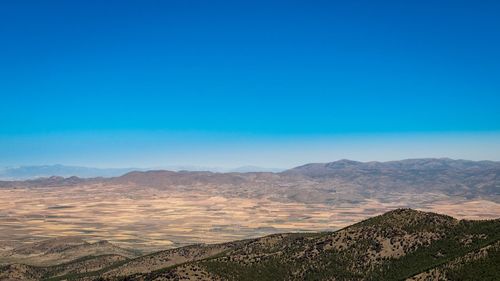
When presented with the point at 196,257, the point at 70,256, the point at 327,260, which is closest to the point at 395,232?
the point at 327,260

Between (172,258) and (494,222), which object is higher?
(494,222)

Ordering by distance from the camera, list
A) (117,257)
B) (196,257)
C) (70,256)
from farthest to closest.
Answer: (70,256)
(117,257)
(196,257)

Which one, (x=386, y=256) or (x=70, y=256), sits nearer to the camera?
(x=386, y=256)

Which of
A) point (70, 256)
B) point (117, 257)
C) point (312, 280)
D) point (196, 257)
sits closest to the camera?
point (312, 280)

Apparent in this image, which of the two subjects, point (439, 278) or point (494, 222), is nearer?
point (439, 278)

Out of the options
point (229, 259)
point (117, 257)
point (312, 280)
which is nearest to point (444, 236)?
point (312, 280)

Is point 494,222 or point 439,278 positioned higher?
point 494,222

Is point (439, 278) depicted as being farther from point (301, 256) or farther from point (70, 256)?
point (70, 256)

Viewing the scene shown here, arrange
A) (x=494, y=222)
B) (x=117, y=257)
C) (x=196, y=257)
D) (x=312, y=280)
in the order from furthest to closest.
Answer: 1. (x=117, y=257)
2. (x=196, y=257)
3. (x=494, y=222)
4. (x=312, y=280)

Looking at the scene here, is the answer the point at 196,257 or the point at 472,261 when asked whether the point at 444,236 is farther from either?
the point at 196,257
